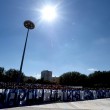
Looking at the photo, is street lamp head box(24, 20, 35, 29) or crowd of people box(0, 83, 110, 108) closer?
crowd of people box(0, 83, 110, 108)

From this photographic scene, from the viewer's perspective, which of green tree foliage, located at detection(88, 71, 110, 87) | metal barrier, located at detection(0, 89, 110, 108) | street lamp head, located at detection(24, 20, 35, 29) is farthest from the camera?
green tree foliage, located at detection(88, 71, 110, 87)

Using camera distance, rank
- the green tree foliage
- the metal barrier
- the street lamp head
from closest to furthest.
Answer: the metal barrier
the street lamp head
the green tree foliage

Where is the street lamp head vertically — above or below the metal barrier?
above

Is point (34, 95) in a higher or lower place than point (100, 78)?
lower

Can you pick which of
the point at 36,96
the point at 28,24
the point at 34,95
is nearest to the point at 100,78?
the point at 28,24

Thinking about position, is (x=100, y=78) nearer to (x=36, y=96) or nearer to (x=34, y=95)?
(x=36, y=96)

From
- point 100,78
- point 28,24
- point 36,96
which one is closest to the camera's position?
point 36,96

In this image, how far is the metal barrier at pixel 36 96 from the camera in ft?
46.4

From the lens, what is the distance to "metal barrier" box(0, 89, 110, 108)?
14.2 m

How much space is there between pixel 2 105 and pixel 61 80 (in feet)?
341

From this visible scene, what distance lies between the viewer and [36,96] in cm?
1722

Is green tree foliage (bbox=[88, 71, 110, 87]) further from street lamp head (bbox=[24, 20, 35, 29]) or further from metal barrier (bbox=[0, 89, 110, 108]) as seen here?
metal barrier (bbox=[0, 89, 110, 108])

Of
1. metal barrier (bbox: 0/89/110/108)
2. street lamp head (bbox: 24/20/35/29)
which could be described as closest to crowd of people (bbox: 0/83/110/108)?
metal barrier (bbox: 0/89/110/108)

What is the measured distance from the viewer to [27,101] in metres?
16.1
